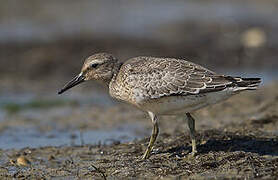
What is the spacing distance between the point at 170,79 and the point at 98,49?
9.72 m

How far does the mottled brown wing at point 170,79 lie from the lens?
814cm

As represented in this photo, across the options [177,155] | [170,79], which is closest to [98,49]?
[177,155]

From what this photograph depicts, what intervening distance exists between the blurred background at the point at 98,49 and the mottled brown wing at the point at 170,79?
2162mm

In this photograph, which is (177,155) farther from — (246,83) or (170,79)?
(246,83)

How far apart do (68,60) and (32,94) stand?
2.82m

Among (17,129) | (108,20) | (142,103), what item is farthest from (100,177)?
(108,20)

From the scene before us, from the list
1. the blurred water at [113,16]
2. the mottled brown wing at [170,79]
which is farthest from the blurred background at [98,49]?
the mottled brown wing at [170,79]

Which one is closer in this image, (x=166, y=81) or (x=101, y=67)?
(x=166, y=81)

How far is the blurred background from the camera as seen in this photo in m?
11.5

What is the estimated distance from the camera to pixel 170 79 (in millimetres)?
8227

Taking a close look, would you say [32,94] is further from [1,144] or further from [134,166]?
[134,166]

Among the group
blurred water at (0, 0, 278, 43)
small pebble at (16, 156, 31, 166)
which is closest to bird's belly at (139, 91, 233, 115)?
small pebble at (16, 156, 31, 166)

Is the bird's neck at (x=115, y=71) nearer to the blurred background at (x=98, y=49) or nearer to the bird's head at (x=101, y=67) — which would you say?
the bird's head at (x=101, y=67)

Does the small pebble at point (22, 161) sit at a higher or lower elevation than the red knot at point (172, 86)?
lower
